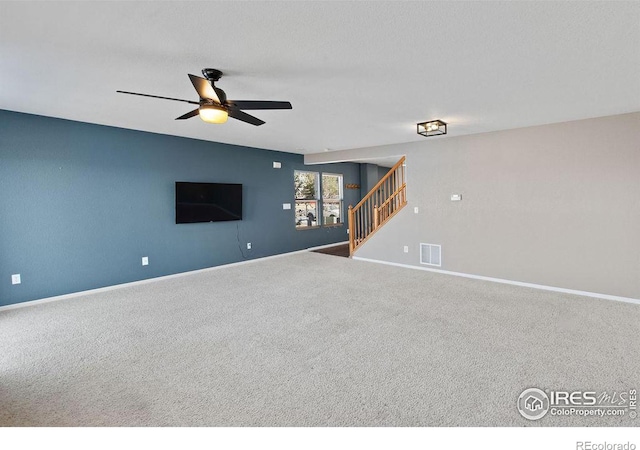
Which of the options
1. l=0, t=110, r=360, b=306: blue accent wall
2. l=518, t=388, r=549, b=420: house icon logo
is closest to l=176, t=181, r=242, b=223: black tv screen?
l=0, t=110, r=360, b=306: blue accent wall

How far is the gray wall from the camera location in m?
3.87

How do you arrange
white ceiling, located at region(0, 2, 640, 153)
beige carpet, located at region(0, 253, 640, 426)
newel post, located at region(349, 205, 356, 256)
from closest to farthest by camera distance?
white ceiling, located at region(0, 2, 640, 153)
beige carpet, located at region(0, 253, 640, 426)
newel post, located at region(349, 205, 356, 256)

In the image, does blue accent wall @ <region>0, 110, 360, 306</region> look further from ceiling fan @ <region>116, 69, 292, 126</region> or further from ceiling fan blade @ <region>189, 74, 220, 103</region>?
ceiling fan blade @ <region>189, 74, 220, 103</region>

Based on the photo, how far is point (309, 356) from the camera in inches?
103

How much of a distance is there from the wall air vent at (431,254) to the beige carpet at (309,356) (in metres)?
1.22

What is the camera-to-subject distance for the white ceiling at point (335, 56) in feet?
5.92

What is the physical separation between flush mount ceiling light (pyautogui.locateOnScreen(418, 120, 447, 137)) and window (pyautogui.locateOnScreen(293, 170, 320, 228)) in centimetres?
365

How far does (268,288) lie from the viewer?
4.60 metres

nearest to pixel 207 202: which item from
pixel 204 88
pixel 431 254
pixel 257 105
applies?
pixel 257 105

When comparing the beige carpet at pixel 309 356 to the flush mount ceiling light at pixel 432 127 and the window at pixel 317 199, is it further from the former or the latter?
the window at pixel 317 199

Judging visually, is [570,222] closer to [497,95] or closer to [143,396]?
[497,95]

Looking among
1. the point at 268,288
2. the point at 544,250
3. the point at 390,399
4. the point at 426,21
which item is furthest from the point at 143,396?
the point at 544,250

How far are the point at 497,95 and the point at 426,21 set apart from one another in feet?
5.81
